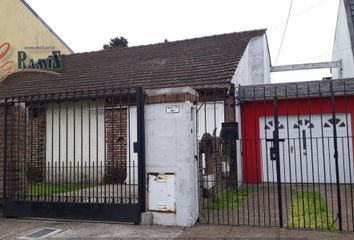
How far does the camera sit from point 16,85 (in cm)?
1623

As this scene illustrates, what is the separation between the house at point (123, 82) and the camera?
11.2m

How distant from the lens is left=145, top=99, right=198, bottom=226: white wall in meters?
6.09

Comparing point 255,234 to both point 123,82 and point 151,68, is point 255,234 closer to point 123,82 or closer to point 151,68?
point 123,82

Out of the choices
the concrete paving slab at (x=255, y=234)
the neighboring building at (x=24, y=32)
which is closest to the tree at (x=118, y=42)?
the neighboring building at (x=24, y=32)

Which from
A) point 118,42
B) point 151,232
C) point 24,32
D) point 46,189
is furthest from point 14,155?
point 118,42

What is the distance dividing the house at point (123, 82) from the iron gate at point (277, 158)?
41.3 inches

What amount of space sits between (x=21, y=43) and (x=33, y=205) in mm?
13560

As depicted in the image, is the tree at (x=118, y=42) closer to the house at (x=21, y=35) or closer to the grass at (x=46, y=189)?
the house at (x=21, y=35)

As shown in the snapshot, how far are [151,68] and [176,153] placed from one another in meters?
8.68

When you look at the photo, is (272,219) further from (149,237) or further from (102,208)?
(102,208)

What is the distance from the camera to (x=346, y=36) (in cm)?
1526

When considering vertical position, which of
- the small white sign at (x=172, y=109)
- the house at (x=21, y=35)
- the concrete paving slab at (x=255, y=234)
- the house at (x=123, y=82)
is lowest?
the concrete paving slab at (x=255, y=234)

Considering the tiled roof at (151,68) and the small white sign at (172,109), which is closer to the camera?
the small white sign at (172,109)

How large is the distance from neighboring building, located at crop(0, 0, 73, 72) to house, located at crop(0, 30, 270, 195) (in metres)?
1.28
